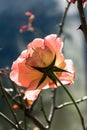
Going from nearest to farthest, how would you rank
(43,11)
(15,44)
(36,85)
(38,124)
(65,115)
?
1. (36,85)
2. (38,124)
3. (65,115)
4. (15,44)
5. (43,11)

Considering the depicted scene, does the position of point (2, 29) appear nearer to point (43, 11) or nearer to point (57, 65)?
point (43, 11)

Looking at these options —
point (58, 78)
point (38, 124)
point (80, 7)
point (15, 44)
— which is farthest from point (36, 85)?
point (15, 44)

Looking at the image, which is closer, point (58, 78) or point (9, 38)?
point (58, 78)

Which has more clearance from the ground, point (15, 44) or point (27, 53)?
point (27, 53)

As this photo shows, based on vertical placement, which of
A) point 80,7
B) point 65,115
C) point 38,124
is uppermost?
point 80,7

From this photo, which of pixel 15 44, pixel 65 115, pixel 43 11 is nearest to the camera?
pixel 65 115

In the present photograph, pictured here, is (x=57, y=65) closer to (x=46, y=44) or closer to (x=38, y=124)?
(x=46, y=44)
